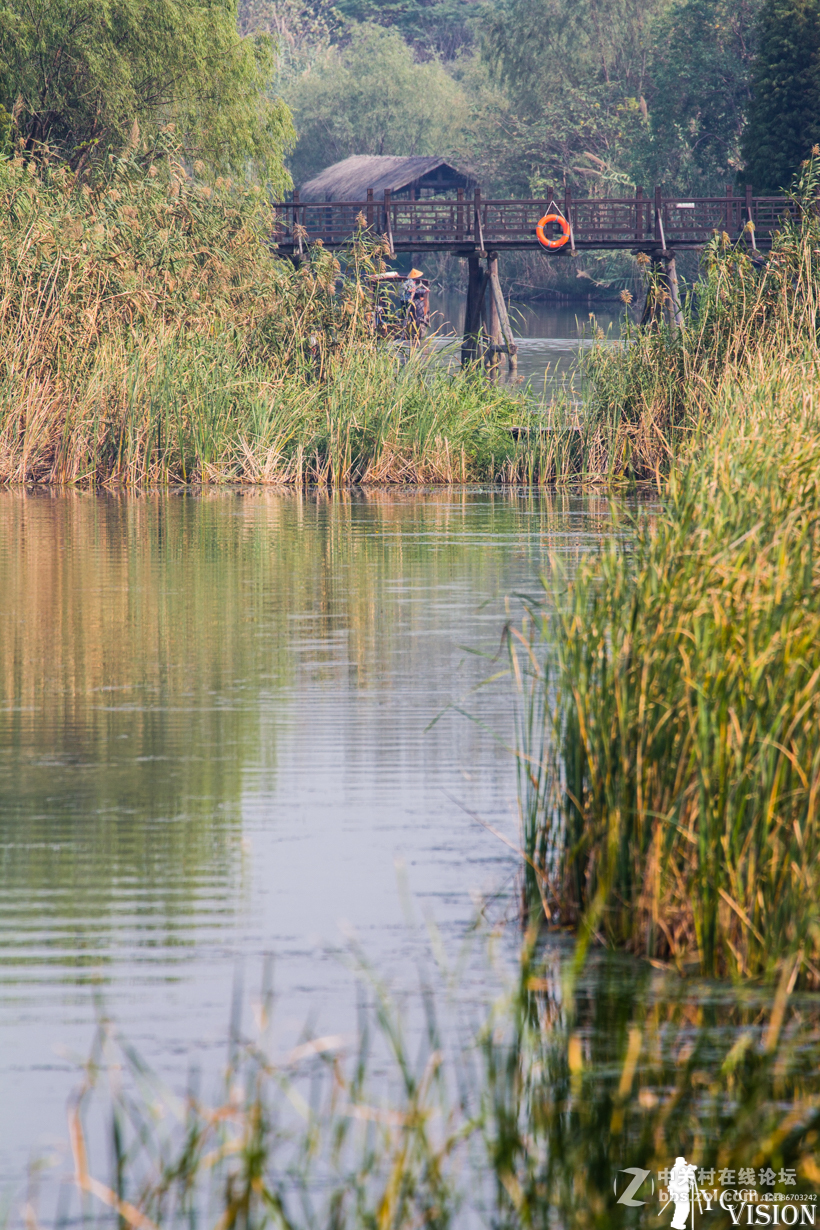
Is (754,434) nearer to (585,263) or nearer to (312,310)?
(312,310)

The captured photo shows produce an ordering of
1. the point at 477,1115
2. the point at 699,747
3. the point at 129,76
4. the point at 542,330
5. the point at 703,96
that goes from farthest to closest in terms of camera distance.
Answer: the point at 703,96 → the point at 542,330 → the point at 129,76 → the point at 699,747 → the point at 477,1115

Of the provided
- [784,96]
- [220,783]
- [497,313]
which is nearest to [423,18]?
[784,96]

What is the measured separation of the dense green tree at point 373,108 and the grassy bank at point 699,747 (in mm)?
73668

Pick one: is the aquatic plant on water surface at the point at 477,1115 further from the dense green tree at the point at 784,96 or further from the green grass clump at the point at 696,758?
the dense green tree at the point at 784,96

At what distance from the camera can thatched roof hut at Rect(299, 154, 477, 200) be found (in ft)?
206

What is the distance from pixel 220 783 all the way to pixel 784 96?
115 ft

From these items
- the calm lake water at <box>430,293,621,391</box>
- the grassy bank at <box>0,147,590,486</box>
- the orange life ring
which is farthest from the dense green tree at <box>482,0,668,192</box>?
the grassy bank at <box>0,147,590,486</box>

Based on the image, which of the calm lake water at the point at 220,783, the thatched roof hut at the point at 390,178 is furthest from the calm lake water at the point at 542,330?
the calm lake water at the point at 220,783

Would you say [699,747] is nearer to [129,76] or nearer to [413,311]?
[413,311]

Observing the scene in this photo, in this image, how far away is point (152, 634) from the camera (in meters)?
10.3

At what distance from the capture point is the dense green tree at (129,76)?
97.2ft

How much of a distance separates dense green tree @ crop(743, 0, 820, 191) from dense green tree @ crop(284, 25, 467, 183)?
125 ft

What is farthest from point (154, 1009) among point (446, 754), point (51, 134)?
point (51, 134)

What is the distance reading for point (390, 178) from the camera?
207 ft
